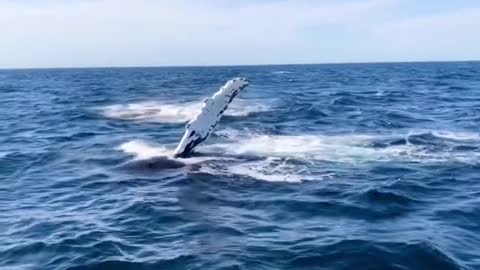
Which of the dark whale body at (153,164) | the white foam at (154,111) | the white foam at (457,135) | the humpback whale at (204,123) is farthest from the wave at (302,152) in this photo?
the white foam at (154,111)

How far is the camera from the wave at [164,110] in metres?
33.0

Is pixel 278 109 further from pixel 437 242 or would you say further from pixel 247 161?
pixel 437 242

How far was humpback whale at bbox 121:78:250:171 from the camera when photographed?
19.0m

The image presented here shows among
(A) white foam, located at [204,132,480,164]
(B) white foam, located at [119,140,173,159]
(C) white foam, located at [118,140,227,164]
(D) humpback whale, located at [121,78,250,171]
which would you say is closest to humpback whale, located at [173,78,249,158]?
(D) humpback whale, located at [121,78,250,171]

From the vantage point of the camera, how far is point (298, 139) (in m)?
24.1

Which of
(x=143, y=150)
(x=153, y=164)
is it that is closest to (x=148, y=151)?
(x=143, y=150)

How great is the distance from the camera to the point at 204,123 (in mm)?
20594

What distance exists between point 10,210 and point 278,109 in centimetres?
2452

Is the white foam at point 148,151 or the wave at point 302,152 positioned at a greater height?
the wave at point 302,152

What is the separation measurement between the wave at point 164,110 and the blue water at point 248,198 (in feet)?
12.6

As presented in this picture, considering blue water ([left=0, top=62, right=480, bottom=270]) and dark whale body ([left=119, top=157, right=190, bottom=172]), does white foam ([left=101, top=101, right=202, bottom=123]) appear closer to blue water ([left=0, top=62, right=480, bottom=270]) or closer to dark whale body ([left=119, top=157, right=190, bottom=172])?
blue water ([left=0, top=62, right=480, bottom=270])

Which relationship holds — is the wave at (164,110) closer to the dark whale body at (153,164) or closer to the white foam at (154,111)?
the white foam at (154,111)

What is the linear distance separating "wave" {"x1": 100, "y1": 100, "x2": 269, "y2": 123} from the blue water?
3.85m

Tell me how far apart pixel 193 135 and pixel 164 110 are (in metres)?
17.6
